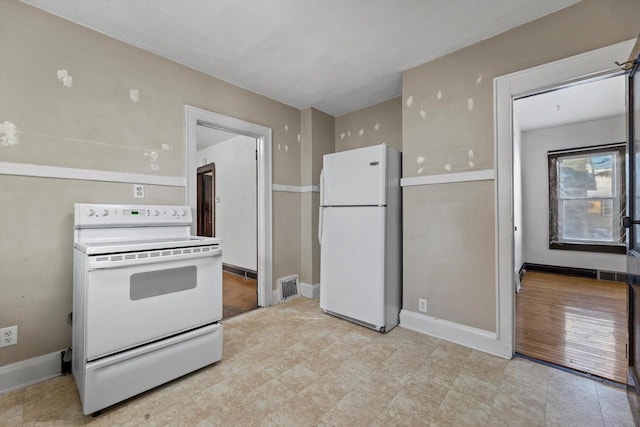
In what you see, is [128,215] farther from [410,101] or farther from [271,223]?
[410,101]

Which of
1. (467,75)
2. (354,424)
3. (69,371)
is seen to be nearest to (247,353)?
(354,424)

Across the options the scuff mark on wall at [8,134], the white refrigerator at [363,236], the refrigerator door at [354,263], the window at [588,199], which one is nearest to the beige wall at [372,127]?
the white refrigerator at [363,236]

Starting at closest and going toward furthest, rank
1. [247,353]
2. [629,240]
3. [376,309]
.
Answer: [629,240], [247,353], [376,309]

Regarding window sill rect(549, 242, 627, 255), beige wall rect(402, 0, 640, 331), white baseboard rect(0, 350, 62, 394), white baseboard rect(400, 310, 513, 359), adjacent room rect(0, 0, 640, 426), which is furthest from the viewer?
window sill rect(549, 242, 627, 255)

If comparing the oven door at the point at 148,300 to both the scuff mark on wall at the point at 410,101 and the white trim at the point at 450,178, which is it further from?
the scuff mark on wall at the point at 410,101

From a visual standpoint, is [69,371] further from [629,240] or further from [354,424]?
[629,240]

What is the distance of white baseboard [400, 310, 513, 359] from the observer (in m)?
2.12

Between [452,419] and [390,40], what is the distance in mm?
2575

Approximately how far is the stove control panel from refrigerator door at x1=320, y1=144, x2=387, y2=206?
4.48 ft

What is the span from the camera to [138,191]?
221 cm

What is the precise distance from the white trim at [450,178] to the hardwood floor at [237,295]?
2.20 metres

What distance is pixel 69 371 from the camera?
6.13ft

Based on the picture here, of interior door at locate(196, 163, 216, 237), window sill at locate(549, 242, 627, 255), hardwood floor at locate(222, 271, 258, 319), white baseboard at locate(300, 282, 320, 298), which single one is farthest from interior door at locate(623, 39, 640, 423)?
interior door at locate(196, 163, 216, 237)

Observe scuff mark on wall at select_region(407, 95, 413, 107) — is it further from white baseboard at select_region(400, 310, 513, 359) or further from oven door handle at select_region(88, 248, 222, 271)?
oven door handle at select_region(88, 248, 222, 271)
